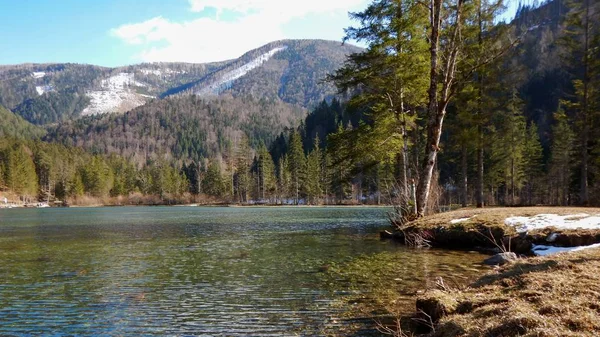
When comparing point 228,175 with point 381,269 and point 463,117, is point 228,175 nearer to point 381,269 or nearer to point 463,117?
point 463,117

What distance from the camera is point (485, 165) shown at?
65.8 metres

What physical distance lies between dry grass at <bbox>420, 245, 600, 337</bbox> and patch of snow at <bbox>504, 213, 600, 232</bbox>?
670cm

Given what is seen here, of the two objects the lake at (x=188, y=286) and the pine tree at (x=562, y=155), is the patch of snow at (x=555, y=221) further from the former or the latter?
the pine tree at (x=562, y=155)

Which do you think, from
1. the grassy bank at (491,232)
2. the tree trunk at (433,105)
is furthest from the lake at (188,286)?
the tree trunk at (433,105)

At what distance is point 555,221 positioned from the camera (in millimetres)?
15016

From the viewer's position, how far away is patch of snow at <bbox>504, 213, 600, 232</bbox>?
13711 millimetres

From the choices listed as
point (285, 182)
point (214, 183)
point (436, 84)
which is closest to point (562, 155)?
point (436, 84)

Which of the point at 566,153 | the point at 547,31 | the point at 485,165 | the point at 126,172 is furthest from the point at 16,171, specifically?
the point at 547,31

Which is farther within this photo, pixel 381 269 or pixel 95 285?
pixel 381 269

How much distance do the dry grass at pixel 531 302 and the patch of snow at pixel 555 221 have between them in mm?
6704

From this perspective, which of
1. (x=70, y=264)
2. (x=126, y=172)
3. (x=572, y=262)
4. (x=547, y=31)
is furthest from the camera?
(x=547, y=31)

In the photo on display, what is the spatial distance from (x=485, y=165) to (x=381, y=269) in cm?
6000

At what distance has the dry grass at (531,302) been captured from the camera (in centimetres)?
464

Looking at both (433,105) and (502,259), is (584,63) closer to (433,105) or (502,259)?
(433,105)
